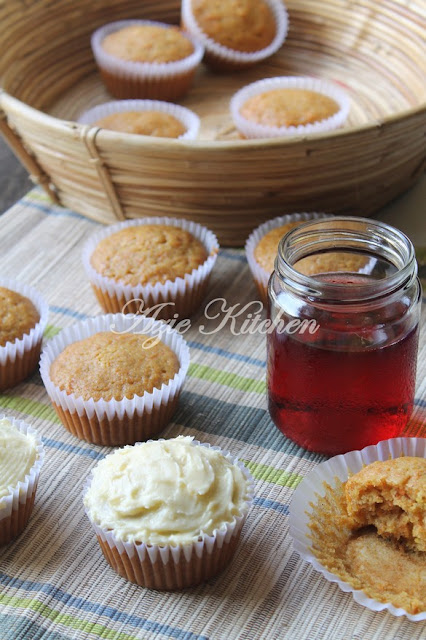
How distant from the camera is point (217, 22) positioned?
3211mm

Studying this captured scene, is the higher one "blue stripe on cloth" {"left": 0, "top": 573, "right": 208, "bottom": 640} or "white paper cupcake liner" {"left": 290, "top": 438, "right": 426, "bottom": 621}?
"blue stripe on cloth" {"left": 0, "top": 573, "right": 208, "bottom": 640}

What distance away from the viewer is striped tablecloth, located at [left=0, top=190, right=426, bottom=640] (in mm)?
1587

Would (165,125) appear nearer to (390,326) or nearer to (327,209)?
(327,209)

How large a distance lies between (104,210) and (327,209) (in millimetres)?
729

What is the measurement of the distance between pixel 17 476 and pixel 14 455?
0.18 feet

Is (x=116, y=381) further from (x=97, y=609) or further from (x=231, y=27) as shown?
(x=231, y=27)

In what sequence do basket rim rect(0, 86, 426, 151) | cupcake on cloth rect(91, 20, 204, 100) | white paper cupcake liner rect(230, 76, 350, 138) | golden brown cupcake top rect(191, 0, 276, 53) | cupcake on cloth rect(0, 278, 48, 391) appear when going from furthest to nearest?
golden brown cupcake top rect(191, 0, 276, 53) < cupcake on cloth rect(91, 20, 204, 100) < white paper cupcake liner rect(230, 76, 350, 138) < basket rim rect(0, 86, 426, 151) < cupcake on cloth rect(0, 278, 48, 391)

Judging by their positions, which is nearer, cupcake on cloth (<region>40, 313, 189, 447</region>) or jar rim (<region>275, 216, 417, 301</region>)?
jar rim (<region>275, 216, 417, 301</region>)

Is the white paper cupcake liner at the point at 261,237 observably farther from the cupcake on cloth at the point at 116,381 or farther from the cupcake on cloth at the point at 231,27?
the cupcake on cloth at the point at 231,27

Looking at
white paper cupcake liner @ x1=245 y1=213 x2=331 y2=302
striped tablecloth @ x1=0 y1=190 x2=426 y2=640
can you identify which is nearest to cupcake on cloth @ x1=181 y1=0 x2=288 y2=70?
white paper cupcake liner @ x1=245 y1=213 x2=331 y2=302

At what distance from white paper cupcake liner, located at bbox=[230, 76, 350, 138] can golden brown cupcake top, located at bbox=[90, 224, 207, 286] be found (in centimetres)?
53

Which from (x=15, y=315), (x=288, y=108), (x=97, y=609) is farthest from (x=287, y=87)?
(x=97, y=609)

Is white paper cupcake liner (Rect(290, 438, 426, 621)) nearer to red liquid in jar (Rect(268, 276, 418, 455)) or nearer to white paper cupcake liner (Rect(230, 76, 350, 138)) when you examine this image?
red liquid in jar (Rect(268, 276, 418, 455))

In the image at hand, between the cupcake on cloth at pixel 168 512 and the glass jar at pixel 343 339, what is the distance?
0.84 feet
